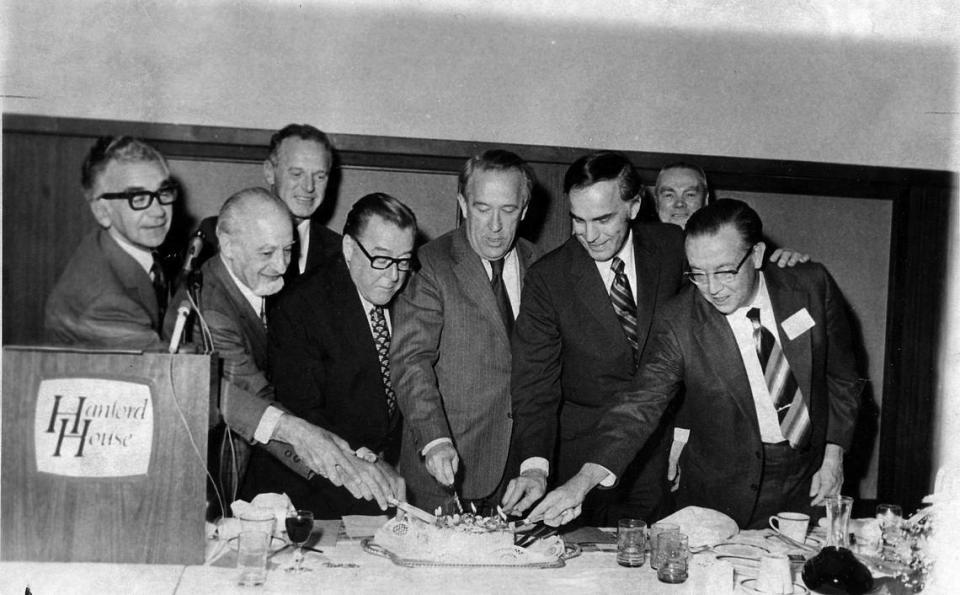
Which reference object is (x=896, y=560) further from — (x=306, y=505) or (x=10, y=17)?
(x=10, y=17)

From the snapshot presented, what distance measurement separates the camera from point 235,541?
207cm

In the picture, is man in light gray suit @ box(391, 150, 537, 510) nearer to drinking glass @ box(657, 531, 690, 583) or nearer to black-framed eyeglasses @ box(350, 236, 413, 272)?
black-framed eyeglasses @ box(350, 236, 413, 272)

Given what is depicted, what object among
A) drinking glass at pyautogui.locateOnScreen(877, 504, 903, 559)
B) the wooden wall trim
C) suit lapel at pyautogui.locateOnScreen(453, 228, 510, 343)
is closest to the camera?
drinking glass at pyautogui.locateOnScreen(877, 504, 903, 559)

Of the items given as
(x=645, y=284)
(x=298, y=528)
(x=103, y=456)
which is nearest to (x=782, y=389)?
(x=645, y=284)

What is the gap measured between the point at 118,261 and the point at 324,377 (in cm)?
76

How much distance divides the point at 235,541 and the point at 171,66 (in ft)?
6.96

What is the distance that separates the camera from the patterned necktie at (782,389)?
2582mm

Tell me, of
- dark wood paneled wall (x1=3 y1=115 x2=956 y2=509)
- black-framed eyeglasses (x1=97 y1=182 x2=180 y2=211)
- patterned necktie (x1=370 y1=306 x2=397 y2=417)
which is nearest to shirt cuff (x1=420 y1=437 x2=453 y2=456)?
patterned necktie (x1=370 y1=306 x2=397 y2=417)

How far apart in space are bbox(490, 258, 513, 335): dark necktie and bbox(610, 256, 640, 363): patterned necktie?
365 millimetres

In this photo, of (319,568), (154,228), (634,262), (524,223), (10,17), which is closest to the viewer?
(319,568)

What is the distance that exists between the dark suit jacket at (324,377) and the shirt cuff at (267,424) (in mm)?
268

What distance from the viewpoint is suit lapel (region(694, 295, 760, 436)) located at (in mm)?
2596

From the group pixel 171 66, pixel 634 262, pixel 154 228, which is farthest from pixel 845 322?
pixel 171 66

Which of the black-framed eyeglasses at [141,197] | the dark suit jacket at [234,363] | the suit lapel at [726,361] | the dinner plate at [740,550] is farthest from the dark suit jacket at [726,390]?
the black-framed eyeglasses at [141,197]
